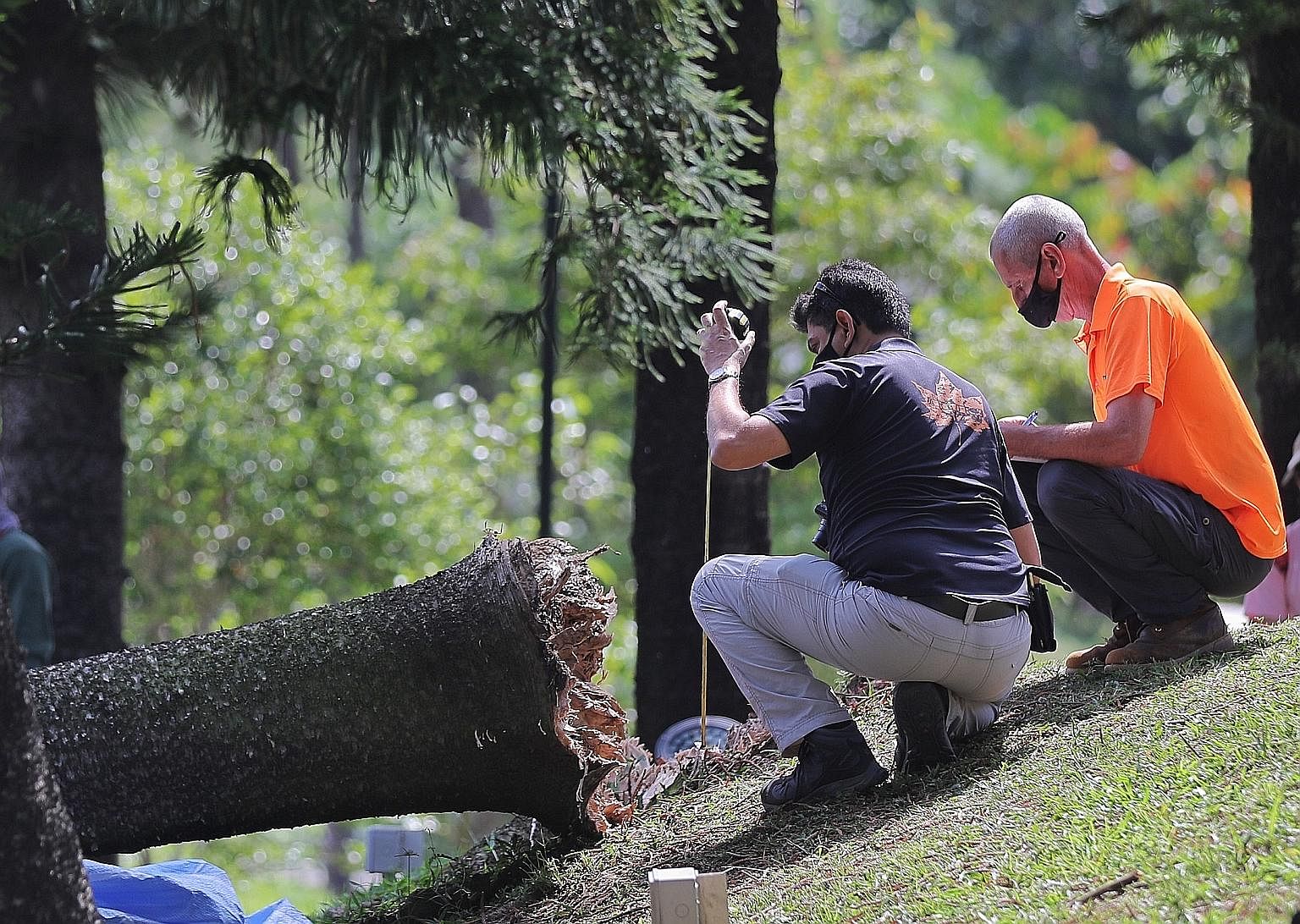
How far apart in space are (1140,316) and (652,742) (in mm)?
2642

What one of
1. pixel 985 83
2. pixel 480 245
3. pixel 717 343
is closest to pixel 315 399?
pixel 480 245

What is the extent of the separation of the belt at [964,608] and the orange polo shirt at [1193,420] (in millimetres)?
853

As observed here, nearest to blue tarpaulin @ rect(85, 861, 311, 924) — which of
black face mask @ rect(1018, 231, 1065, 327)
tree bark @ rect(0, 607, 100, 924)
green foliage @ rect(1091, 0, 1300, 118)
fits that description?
tree bark @ rect(0, 607, 100, 924)

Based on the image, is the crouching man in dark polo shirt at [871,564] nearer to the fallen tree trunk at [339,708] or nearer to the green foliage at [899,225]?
the fallen tree trunk at [339,708]

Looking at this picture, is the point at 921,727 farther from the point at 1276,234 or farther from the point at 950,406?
the point at 1276,234

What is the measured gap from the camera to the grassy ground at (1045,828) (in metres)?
3.04

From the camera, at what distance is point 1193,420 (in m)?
4.42

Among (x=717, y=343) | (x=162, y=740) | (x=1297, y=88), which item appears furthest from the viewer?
(x=1297, y=88)

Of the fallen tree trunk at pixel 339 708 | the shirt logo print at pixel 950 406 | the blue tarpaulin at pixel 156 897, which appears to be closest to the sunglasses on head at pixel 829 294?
the shirt logo print at pixel 950 406

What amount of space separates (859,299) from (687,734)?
1.89 m

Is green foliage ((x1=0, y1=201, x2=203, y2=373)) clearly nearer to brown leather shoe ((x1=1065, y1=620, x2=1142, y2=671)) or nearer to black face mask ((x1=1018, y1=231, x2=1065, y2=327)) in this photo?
black face mask ((x1=1018, y1=231, x2=1065, y2=327))

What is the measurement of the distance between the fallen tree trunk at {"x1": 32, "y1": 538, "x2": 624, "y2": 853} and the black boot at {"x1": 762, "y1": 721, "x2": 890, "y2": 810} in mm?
613

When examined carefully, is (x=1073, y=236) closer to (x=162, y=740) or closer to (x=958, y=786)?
(x=958, y=786)

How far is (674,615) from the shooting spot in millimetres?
5848
